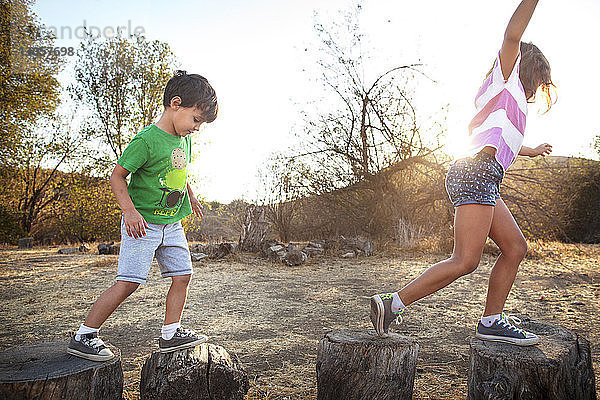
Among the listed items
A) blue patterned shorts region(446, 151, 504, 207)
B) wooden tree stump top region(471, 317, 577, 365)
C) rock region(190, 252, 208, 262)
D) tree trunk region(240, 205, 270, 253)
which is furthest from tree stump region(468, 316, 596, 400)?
tree trunk region(240, 205, 270, 253)

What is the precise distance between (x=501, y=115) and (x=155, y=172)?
1.77 m

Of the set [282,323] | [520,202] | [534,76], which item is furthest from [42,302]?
[520,202]

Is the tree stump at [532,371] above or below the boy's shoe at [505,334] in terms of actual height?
below

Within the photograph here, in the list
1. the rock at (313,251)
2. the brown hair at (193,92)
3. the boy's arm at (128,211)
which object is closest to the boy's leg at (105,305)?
the boy's arm at (128,211)

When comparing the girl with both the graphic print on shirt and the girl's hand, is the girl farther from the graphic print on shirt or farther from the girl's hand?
the graphic print on shirt

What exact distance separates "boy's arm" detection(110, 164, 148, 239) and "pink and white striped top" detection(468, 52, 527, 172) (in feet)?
5.55

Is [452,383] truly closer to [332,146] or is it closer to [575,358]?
[575,358]

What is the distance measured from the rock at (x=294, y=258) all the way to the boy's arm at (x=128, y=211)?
233 inches

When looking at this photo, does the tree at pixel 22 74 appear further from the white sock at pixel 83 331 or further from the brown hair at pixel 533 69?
the brown hair at pixel 533 69

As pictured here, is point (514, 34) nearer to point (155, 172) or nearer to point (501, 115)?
point (501, 115)

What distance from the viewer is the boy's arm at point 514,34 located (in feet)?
6.25

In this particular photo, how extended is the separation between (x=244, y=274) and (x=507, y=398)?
5.33 metres

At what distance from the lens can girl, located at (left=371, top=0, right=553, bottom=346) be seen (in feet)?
6.87

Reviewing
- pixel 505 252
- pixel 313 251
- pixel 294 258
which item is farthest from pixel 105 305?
pixel 313 251
